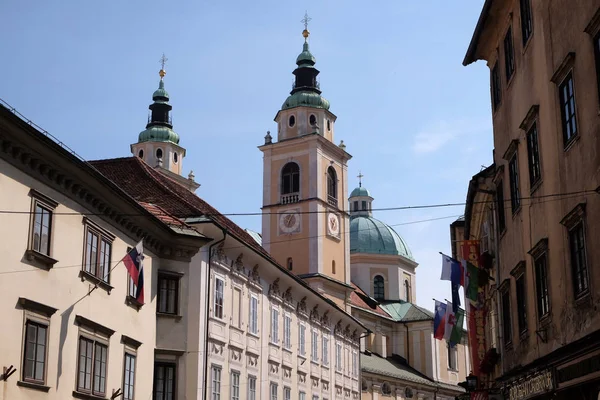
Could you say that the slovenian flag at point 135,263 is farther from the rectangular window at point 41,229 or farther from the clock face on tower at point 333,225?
the clock face on tower at point 333,225

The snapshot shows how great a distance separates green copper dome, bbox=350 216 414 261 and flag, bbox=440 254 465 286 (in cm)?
6654

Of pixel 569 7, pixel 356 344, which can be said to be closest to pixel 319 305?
pixel 356 344

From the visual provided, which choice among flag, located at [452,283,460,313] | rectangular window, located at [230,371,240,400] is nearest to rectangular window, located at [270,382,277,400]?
rectangular window, located at [230,371,240,400]

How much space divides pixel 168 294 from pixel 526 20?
1480cm

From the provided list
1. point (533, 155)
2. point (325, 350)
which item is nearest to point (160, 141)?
point (325, 350)

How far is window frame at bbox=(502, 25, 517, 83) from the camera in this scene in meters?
22.8

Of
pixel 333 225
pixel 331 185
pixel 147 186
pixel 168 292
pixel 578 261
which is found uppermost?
pixel 331 185

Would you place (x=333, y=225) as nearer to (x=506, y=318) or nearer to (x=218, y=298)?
(x=218, y=298)

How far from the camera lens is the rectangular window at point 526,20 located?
825 inches

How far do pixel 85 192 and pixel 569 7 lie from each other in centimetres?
1308

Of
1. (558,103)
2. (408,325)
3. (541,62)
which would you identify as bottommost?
(558,103)

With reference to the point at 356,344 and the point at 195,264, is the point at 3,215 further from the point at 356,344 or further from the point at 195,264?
the point at 356,344

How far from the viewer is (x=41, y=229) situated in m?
22.0

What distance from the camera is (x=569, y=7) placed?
17.4 m
